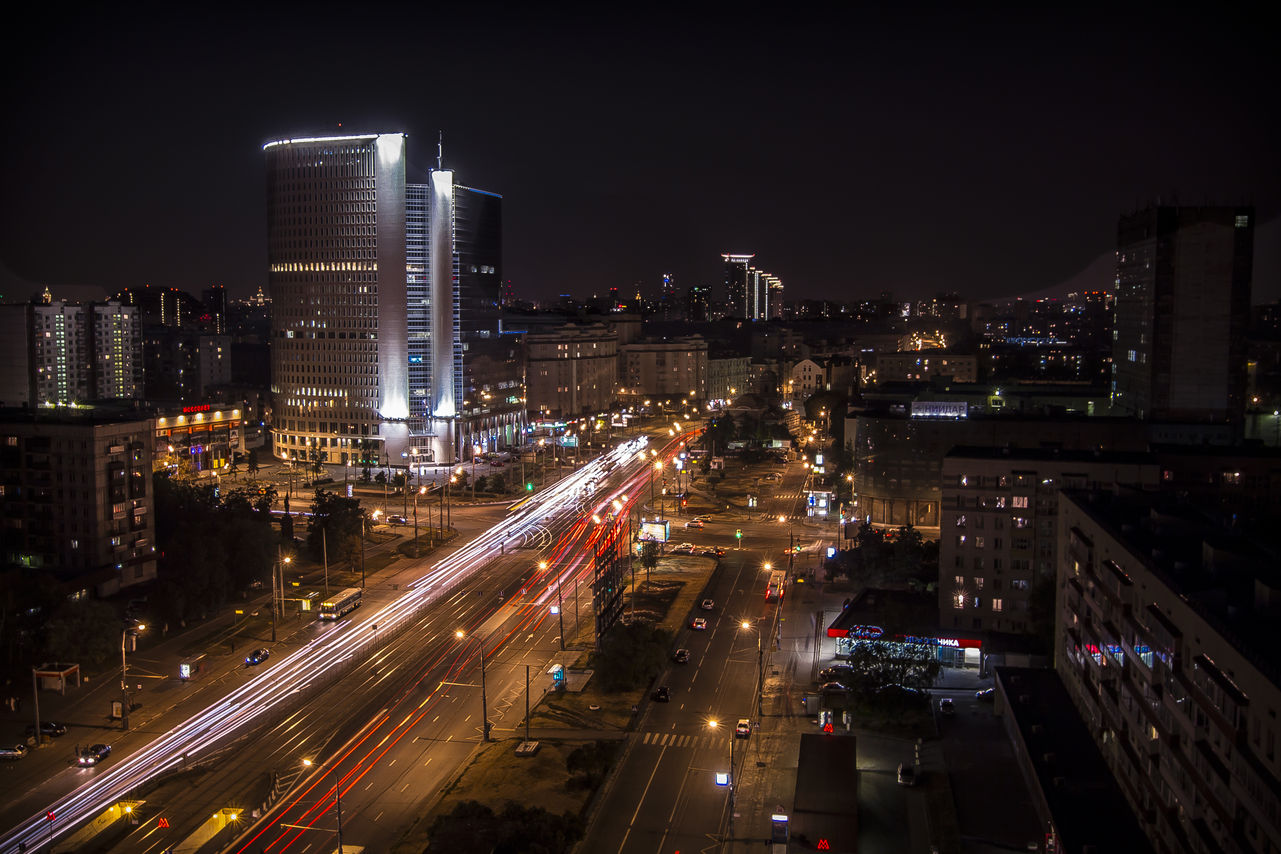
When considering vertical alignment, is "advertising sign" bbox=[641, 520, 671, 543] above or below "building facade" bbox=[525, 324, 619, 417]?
below

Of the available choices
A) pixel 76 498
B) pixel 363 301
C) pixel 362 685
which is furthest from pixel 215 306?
pixel 362 685

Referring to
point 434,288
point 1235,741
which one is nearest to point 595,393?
point 434,288

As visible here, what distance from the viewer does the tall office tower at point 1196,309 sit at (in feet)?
159

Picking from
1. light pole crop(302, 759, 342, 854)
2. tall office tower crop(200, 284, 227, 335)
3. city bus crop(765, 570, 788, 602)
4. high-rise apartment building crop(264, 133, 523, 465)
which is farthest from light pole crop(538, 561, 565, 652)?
tall office tower crop(200, 284, 227, 335)

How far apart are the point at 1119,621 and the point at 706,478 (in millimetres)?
40818

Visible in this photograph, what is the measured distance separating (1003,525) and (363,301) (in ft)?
137

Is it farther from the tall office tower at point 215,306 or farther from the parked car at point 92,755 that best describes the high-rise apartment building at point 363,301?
the tall office tower at point 215,306

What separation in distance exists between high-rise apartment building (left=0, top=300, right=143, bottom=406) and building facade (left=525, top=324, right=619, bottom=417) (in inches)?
1158

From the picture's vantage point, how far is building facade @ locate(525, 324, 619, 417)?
83625 millimetres

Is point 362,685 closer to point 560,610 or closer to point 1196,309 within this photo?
point 560,610

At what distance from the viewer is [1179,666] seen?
1628 centimetres

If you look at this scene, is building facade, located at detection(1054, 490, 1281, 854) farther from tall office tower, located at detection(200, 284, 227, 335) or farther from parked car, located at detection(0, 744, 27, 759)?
tall office tower, located at detection(200, 284, 227, 335)

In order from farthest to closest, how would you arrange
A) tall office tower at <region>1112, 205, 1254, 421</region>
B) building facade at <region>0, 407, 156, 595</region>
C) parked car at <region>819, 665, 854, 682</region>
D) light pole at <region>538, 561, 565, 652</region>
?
tall office tower at <region>1112, 205, 1254, 421</region>, building facade at <region>0, 407, 156, 595</region>, light pole at <region>538, 561, 565, 652</region>, parked car at <region>819, 665, 854, 682</region>

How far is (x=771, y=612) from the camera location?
33031mm
